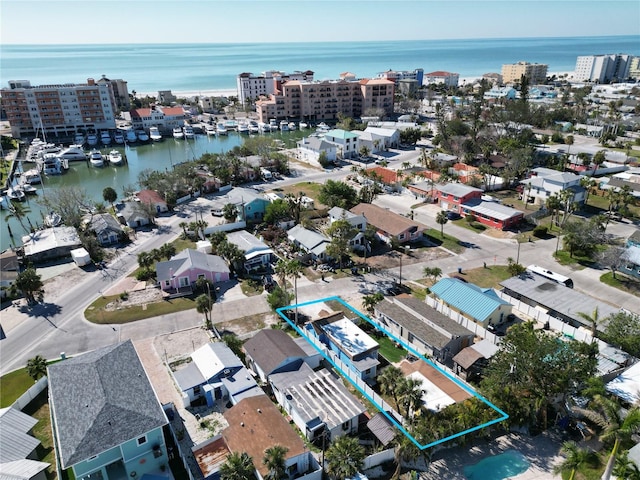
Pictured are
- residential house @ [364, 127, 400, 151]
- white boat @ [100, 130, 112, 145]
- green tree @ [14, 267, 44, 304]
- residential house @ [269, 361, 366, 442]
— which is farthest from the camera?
white boat @ [100, 130, 112, 145]

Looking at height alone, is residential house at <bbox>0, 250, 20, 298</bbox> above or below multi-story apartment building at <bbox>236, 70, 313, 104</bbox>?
below

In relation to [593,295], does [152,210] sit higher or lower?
higher

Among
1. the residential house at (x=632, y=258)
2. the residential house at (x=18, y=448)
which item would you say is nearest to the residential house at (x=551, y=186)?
the residential house at (x=632, y=258)

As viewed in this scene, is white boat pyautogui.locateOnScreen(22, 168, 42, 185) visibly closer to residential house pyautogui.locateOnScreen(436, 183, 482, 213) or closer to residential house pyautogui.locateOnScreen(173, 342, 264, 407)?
residential house pyautogui.locateOnScreen(173, 342, 264, 407)

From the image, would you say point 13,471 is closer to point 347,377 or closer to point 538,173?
point 347,377

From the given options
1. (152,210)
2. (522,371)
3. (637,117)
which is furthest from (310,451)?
(637,117)

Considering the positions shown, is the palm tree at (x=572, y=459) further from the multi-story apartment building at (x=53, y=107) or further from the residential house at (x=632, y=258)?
the multi-story apartment building at (x=53, y=107)

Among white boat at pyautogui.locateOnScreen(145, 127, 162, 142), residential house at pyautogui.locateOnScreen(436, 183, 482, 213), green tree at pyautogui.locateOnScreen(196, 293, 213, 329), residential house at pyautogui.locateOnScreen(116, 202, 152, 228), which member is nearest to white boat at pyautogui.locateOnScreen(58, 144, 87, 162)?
white boat at pyautogui.locateOnScreen(145, 127, 162, 142)
